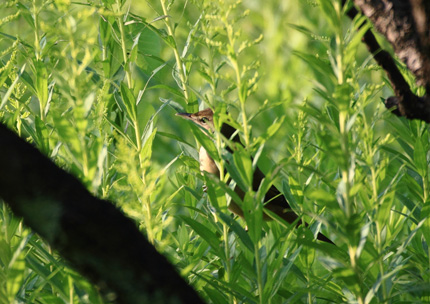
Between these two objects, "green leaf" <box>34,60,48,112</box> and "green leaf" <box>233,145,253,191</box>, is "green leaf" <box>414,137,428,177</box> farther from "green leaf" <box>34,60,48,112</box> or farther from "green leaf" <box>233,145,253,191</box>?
"green leaf" <box>34,60,48,112</box>

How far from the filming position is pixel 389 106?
60.1 inches

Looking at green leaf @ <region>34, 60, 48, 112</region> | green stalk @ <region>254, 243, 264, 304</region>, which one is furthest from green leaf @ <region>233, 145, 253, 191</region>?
green leaf @ <region>34, 60, 48, 112</region>

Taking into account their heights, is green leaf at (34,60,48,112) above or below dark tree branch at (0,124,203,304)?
above

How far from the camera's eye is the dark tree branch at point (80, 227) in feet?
3.25

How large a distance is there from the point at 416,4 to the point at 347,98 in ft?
0.77

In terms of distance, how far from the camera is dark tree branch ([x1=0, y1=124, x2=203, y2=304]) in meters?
0.99

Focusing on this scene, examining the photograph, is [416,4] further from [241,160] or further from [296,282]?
[296,282]

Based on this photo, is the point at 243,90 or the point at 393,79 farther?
the point at 243,90

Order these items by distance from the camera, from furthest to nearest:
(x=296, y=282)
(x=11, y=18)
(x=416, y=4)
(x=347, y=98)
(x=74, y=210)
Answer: (x=296, y=282)
(x=11, y=18)
(x=347, y=98)
(x=416, y=4)
(x=74, y=210)

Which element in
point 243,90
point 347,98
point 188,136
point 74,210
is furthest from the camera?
point 188,136

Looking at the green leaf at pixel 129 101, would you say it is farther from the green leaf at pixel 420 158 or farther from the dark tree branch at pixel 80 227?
the dark tree branch at pixel 80 227

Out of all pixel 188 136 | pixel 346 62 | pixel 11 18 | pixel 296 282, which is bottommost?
pixel 296 282

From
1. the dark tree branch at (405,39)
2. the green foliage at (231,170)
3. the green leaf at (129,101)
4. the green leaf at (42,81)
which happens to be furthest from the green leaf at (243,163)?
the green leaf at (42,81)

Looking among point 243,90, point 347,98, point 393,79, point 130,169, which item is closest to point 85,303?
point 130,169
